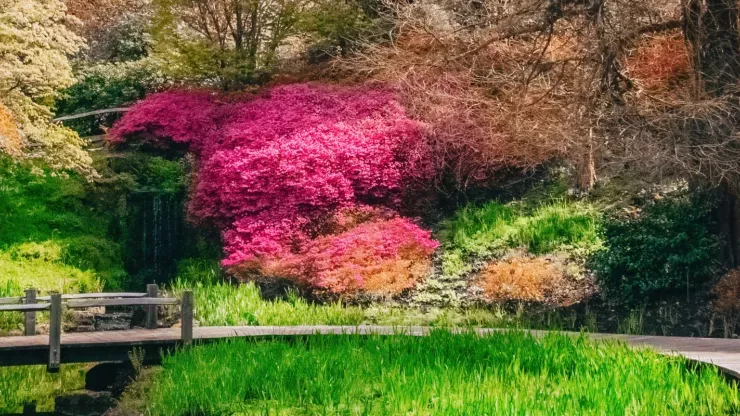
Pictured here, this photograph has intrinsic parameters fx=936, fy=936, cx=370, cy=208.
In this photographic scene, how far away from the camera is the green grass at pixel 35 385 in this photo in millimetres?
10484

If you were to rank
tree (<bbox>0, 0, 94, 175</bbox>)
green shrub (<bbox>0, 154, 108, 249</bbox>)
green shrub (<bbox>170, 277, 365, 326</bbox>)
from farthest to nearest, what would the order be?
green shrub (<bbox>0, 154, 108, 249</bbox>), tree (<bbox>0, 0, 94, 175</bbox>), green shrub (<bbox>170, 277, 365, 326</bbox>)

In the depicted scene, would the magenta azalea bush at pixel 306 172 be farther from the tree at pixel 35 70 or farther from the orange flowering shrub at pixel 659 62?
the orange flowering shrub at pixel 659 62

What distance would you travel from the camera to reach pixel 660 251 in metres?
13.4

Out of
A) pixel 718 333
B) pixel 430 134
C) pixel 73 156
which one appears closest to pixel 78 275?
pixel 73 156

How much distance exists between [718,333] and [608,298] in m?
1.76

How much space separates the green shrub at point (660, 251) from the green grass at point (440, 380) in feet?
16.0

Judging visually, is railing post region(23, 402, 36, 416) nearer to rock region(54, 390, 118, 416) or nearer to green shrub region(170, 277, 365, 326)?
rock region(54, 390, 118, 416)

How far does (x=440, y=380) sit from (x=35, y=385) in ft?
20.5

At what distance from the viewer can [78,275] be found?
15.8m

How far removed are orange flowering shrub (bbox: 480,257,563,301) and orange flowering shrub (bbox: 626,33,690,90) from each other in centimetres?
325

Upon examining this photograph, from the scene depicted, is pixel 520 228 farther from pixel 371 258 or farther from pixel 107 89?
pixel 107 89

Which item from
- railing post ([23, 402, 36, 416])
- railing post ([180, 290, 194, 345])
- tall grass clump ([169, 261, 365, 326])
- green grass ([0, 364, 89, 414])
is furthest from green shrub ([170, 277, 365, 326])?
railing post ([23, 402, 36, 416])

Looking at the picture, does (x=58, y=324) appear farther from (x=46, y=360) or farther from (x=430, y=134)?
(x=430, y=134)

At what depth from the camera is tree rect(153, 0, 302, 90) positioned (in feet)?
68.9
